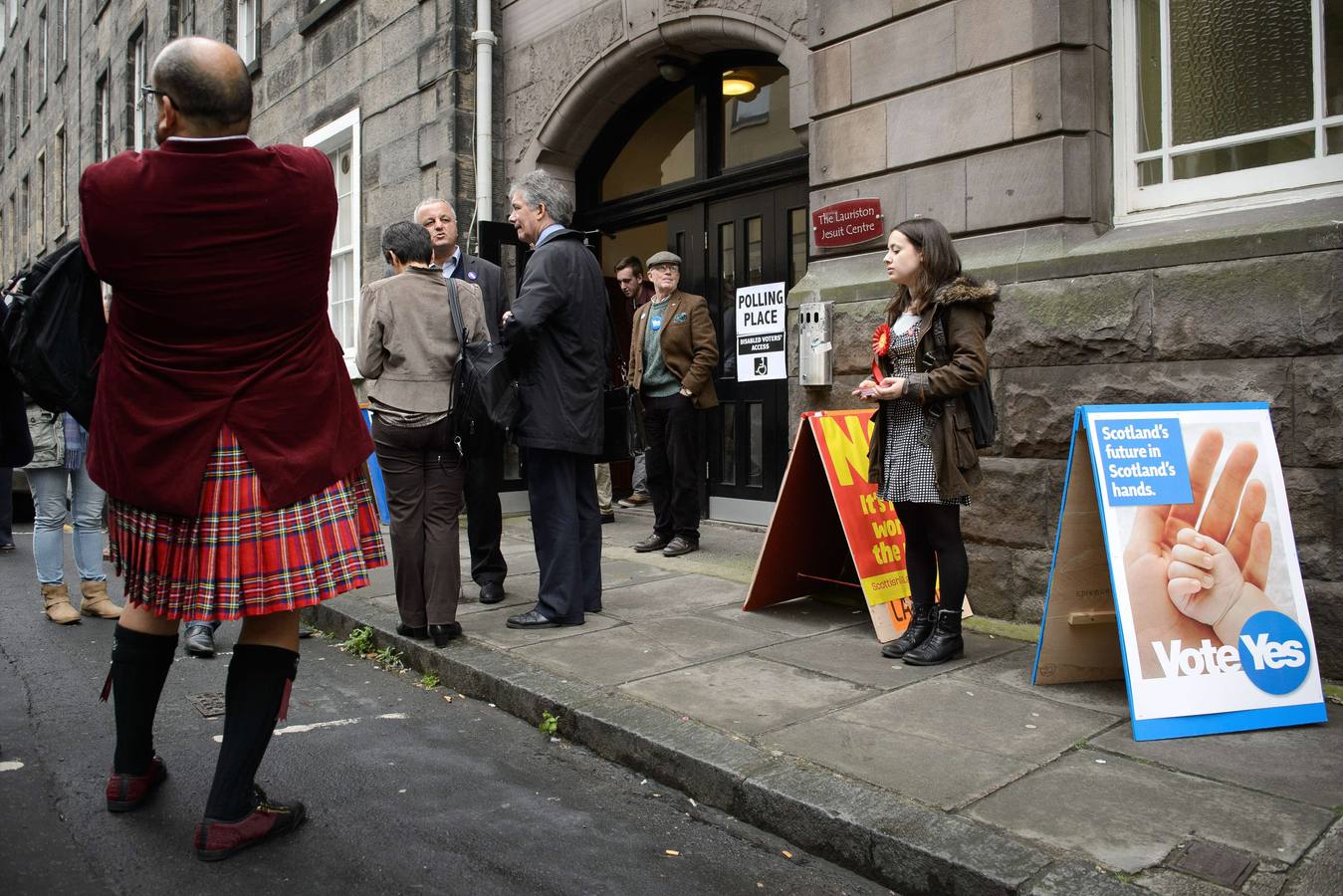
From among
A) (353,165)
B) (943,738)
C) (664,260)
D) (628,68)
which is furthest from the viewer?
(353,165)

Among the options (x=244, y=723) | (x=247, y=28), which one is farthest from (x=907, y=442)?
(x=247, y=28)

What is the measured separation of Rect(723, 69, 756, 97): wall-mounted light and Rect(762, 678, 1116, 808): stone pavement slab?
5479 mm

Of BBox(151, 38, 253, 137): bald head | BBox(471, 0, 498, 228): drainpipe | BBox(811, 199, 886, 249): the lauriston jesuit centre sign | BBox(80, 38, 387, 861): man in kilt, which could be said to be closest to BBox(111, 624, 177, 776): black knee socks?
BBox(80, 38, 387, 861): man in kilt

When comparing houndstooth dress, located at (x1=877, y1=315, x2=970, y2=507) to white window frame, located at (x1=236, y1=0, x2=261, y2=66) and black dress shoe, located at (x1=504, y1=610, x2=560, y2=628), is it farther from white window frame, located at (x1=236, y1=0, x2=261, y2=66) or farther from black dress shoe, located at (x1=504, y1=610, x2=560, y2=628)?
white window frame, located at (x1=236, y1=0, x2=261, y2=66)

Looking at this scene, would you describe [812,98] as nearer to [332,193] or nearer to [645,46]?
[645,46]

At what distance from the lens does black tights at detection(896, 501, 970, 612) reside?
421cm

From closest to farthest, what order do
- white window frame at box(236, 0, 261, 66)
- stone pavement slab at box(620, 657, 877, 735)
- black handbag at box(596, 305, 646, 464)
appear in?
stone pavement slab at box(620, 657, 877, 735) < black handbag at box(596, 305, 646, 464) < white window frame at box(236, 0, 261, 66)

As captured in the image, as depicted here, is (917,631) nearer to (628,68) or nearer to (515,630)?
(515,630)

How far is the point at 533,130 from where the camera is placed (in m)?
9.02

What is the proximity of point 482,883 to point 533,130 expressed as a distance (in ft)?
24.6

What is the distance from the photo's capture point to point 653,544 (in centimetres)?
727

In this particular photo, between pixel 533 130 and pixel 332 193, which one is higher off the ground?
pixel 533 130

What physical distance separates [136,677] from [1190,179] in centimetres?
469

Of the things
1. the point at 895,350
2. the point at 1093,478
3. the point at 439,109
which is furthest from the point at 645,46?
the point at 1093,478
